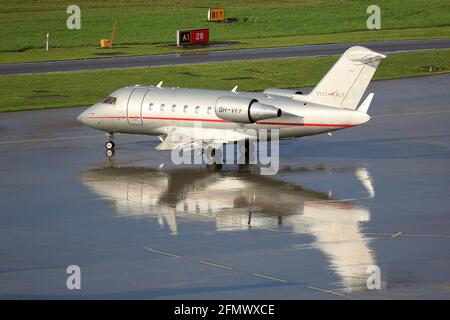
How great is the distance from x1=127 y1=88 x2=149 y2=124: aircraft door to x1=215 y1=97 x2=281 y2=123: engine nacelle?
4764 millimetres

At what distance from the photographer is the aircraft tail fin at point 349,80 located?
5450 cm

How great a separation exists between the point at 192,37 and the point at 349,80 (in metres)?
54.1

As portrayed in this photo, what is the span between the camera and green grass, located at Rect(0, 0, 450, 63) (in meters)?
108

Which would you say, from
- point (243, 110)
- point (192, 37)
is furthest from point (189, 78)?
point (243, 110)

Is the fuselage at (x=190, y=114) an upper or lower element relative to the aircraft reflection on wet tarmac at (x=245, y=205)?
upper

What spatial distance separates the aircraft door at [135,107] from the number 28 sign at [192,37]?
47.6 m

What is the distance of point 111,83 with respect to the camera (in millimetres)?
84688

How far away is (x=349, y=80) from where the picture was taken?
54.5m

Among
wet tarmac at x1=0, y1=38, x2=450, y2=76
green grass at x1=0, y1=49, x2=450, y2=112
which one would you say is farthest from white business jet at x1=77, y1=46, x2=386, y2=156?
wet tarmac at x1=0, y1=38, x2=450, y2=76

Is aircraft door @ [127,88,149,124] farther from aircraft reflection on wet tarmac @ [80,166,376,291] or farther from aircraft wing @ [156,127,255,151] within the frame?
aircraft reflection on wet tarmac @ [80,166,376,291]

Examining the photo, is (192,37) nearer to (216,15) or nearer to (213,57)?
(213,57)

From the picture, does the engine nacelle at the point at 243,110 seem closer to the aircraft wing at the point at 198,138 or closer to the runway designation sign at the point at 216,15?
the aircraft wing at the point at 198,138

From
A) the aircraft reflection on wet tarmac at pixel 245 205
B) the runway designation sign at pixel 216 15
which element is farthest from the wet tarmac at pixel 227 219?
the runway designation sign at pixel 216 15
